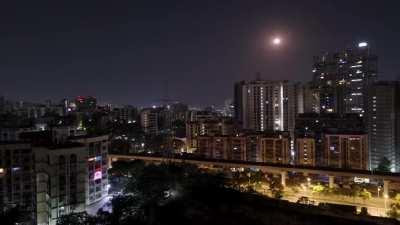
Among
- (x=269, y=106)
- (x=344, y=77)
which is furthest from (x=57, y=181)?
(x=344, y=77)

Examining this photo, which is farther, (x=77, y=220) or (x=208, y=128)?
(x=208, y=128)

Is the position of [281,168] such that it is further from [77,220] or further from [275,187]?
[77,220]

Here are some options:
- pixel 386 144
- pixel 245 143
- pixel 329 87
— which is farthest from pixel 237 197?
pixel 329 87

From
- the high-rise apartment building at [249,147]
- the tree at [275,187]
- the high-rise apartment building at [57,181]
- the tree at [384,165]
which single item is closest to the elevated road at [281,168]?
the tree at [275,187]

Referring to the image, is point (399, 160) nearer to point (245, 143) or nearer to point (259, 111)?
point (245, 143)

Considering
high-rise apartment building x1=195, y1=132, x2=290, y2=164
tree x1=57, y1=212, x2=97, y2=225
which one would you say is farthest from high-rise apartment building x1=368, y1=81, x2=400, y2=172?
tree x1=57, y1=212, x2=97, y2=225
